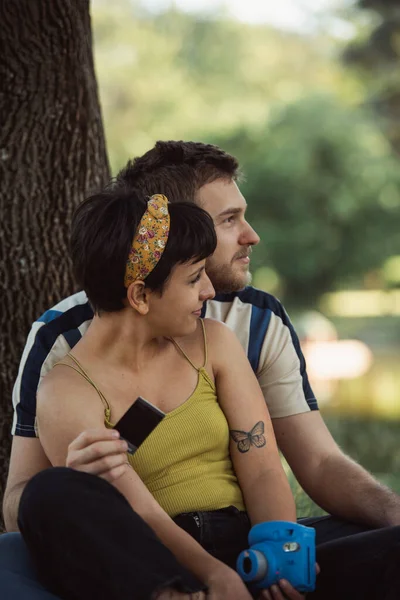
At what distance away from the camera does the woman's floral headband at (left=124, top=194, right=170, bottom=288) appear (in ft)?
8.02

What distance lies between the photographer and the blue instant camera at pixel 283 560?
228 centimetres

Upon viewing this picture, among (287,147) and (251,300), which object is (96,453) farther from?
(287,147)

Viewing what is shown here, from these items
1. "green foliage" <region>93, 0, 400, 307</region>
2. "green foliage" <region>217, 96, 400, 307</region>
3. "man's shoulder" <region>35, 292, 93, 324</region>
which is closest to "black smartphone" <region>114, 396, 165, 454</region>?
"man's shoulder" <region>35, 292, 93, 324</region>

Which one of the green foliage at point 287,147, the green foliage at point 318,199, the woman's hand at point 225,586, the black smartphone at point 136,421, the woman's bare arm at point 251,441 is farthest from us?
the green foliage at point 287,147

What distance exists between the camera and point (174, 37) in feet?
121

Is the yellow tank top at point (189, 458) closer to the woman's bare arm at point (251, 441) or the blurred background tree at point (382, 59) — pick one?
the woman's bare arm at point (251, 441)

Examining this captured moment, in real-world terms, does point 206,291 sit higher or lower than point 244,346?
higher

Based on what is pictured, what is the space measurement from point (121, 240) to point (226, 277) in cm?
55

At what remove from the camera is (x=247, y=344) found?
2.92 m

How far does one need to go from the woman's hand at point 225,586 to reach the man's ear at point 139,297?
2.20 feet

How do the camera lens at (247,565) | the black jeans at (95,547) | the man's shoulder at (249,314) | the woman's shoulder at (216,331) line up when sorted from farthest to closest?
the man's shoulder at (249,314), the woman's shoulder at (216,331), the camera lens at (247,565), the black jeans at (95,547)

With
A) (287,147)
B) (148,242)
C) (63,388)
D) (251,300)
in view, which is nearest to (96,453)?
(63,388)

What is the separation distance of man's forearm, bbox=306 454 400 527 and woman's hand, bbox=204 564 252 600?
55 cm

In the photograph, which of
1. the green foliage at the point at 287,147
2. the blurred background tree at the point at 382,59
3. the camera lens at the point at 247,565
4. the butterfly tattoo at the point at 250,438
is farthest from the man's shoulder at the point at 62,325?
the blurred background tree at the point at 382,59
